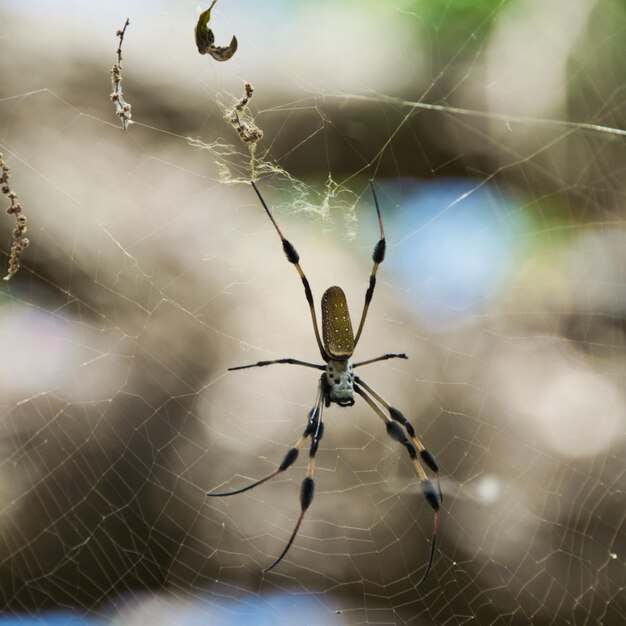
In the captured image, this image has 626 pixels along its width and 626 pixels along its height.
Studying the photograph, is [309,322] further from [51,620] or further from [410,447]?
[51,620]

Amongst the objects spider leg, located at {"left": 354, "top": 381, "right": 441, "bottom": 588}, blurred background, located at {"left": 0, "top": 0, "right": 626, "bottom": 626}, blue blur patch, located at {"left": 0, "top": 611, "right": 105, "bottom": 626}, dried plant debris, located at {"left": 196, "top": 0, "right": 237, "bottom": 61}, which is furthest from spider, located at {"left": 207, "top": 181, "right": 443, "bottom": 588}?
blue blur patch, located at {"left": 0, "top": 611, "right": 105, "bottom": 626}

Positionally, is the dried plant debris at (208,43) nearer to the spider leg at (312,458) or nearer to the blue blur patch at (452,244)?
the spider leg at (312,458)

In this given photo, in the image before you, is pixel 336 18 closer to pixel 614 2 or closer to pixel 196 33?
pixel 614 2

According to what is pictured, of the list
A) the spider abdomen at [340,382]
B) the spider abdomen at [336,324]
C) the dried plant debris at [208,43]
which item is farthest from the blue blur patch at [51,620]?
the dried plant debris at [208,43]

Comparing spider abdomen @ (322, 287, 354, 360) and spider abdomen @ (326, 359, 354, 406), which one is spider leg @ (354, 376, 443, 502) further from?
spider abdomen @ (322, 287, 354, 360)

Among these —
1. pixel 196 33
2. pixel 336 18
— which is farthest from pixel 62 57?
pixel 196 33

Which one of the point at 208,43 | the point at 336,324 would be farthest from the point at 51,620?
the point at 208,43

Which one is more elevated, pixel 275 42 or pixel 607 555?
pixel 275 42
